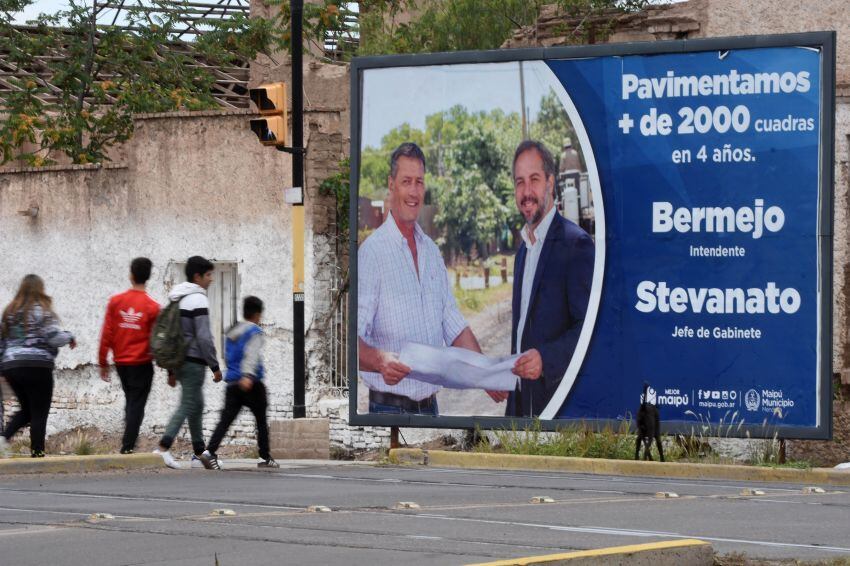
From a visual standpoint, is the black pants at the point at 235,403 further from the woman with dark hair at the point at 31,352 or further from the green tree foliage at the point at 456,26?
the green tree foliage at the point at 456,26

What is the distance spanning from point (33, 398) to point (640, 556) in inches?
316

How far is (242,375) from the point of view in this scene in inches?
589

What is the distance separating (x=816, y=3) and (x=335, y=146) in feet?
23.3

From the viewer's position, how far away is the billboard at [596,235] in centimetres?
1739

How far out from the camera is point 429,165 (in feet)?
62.2

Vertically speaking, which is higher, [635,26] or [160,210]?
[635,26]

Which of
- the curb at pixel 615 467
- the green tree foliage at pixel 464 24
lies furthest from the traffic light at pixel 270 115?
the green tree foliage at pixel 464 24

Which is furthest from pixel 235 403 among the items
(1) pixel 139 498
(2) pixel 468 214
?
(2) pixel 468 214

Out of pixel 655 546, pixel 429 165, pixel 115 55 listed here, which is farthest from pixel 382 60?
pixel 115 55

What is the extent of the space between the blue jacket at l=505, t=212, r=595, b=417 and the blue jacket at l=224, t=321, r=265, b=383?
4.22m

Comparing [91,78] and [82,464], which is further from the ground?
[91,78]

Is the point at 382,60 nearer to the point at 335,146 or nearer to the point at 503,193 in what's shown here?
the point at 503,193

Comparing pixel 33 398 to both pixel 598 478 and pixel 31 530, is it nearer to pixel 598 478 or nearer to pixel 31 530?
pixel 31 530

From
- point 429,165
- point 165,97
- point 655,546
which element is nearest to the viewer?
point 655,546
